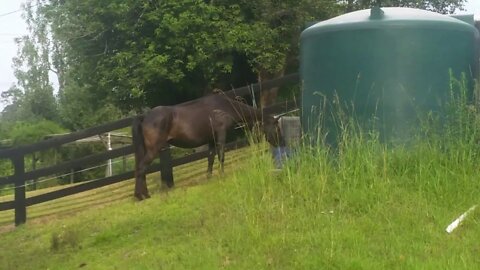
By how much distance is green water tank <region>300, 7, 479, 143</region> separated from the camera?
22.8 ft

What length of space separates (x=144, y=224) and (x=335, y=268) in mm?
2936

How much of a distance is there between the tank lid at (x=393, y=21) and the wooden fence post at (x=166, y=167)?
387cm

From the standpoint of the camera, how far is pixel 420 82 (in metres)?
6.99

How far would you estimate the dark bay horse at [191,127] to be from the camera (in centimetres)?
991

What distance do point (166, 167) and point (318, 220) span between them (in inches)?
208

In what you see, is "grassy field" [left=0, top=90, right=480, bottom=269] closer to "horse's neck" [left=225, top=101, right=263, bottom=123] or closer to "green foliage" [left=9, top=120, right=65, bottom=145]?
→ "horse's neck" [left=225, top=101, right=263, bottom=123]

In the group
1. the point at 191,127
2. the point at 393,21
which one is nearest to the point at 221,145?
the point at 191,127

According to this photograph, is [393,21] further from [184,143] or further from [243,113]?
→ [184,143]

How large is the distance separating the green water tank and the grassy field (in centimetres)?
29

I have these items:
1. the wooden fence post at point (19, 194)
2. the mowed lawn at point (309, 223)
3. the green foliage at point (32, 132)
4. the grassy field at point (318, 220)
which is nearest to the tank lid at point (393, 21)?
the grassy field at point (318, 220)

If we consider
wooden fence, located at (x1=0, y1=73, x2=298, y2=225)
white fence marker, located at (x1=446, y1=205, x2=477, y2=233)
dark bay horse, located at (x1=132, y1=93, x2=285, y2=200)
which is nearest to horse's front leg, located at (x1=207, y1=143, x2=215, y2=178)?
dark bay horse, located at (x1=132, y1=93, x2=285, y2=200)

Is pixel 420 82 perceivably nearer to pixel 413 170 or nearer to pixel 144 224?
pixel 413 170

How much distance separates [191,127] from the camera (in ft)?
33.8

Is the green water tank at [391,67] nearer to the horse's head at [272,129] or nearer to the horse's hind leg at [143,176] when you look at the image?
the horse's head at [272,129]
